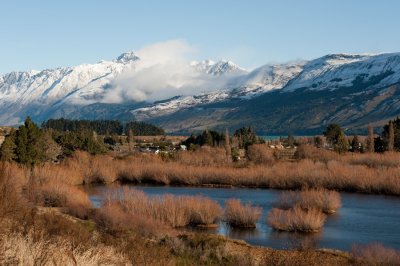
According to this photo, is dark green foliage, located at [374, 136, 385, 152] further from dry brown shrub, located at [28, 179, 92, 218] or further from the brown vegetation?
dry brown shrub, located at [28, 179, 92, 218]

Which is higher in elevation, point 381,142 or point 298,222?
point 381,142

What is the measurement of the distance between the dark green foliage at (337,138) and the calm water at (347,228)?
5011cm

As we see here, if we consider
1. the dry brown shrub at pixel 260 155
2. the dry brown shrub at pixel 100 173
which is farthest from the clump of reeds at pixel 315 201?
the dry brown shrub at pixel 260 155

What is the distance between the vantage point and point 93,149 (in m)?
109

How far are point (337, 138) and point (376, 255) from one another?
10018 centimetres

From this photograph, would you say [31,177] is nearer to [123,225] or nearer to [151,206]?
[151,206]

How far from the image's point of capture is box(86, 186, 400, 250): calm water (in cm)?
4156

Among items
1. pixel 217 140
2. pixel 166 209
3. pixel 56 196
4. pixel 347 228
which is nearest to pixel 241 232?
pixel 166 209

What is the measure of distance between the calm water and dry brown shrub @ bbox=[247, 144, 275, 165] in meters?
34.3

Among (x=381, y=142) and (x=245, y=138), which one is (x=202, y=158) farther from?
(x=245, y=138)

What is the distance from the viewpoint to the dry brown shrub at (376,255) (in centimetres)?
3092

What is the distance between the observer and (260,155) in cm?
10875

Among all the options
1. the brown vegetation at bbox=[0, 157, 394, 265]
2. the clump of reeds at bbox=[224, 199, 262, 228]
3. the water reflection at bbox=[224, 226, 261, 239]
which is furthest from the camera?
the clump of reeds at bbox=[224, 199, 262, 228]

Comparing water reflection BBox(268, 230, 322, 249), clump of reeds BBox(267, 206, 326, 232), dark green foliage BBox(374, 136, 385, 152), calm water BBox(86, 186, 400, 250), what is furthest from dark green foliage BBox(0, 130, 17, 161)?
dark green foliage BBox(374, 136, 385, 152)
